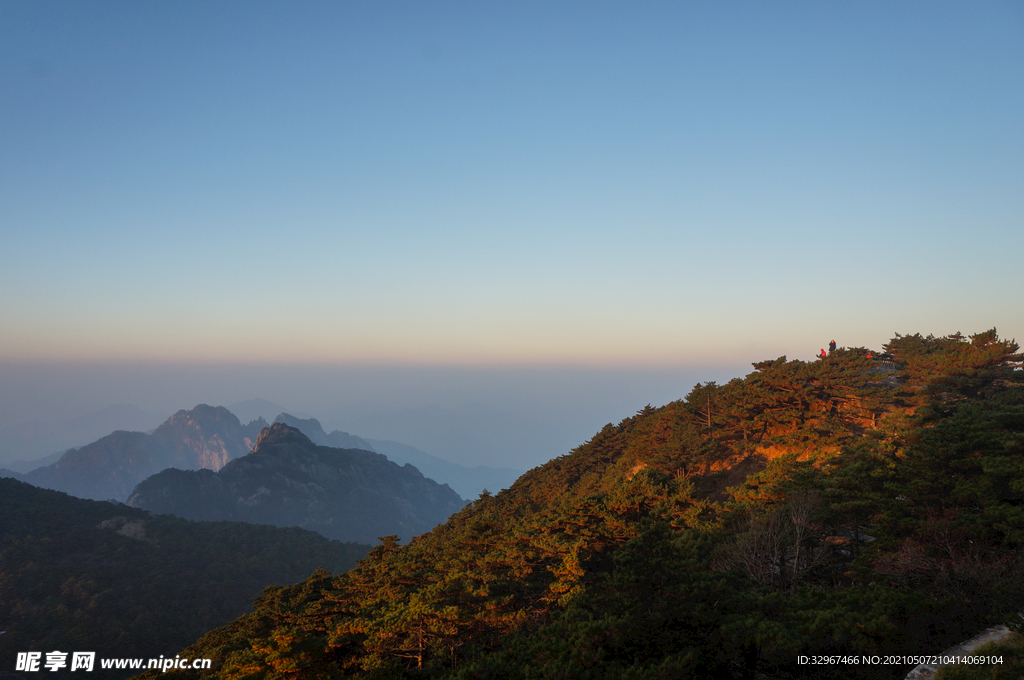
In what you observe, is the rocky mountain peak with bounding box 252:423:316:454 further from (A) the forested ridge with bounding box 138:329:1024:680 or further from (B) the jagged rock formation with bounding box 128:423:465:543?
(A) the forested ridge with bounding box 138:329:1024:680

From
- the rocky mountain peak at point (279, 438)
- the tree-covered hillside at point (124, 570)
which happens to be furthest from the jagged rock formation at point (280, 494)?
the tree-covered hillside at point (124, 570)

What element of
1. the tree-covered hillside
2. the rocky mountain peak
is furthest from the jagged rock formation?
the tree-covered hillside

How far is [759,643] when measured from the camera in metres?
12.1

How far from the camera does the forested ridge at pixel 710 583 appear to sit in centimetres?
1227

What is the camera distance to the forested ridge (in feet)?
40.3

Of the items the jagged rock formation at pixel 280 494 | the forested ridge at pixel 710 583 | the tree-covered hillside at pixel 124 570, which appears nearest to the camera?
the forested ridge at pixel 710 583

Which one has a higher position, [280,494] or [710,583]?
[710,583]

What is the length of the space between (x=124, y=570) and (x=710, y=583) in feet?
298

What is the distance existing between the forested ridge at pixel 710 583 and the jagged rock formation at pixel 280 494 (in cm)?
16289

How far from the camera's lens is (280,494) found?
175000 mm

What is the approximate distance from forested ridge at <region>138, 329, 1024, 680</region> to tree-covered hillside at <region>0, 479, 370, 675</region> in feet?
149

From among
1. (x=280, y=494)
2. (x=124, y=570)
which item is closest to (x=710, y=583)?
(x=124, y=570)

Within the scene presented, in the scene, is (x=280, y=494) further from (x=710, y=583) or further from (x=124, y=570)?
(x=710, y=583)

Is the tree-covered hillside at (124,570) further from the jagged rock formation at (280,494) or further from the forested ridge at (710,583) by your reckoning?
the jagged rock formation at (280,494)
